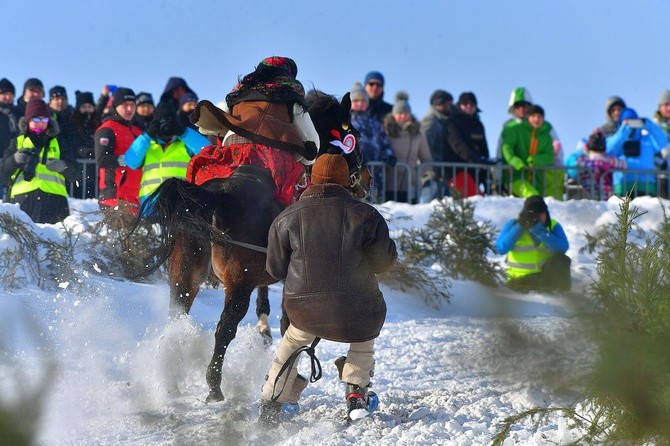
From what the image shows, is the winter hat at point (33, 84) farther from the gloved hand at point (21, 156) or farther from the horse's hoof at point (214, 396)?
the horse's hoof at point (214, 396)

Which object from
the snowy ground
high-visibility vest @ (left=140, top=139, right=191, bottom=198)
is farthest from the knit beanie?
high-visibility vest @ (left=140, top=139, right=191, bottom=198)

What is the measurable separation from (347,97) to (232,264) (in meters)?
1.88

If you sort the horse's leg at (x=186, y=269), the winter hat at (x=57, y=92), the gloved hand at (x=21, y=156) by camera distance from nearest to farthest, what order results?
the horse's leg at (x=186, y=269) < the gloved hand at (x=21, y=156) < the winter hat at (x=57, y=92)

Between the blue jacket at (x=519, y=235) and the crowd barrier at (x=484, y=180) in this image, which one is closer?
the blue jacket at (x=519, y=235)

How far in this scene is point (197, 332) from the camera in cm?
675

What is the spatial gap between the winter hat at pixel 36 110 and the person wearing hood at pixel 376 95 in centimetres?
438

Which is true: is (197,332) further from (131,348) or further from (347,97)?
(347,97)

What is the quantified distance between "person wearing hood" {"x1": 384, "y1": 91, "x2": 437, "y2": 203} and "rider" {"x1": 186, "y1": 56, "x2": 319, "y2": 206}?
21.9 ft

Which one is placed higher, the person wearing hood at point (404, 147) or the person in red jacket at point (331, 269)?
the person wearing hood at point (404, 147)

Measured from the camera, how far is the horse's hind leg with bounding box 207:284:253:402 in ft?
20.1

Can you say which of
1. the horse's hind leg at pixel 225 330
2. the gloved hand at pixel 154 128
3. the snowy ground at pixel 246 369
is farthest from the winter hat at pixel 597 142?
the horse's hind leg at pixel 225 330

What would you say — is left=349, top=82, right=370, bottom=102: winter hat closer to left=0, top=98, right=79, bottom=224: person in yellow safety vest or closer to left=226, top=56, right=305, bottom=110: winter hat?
left=0, top=98, right=79, bottom=224: person in yellow safety vest

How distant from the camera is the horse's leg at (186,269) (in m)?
6.55

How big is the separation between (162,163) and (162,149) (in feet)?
0.48
